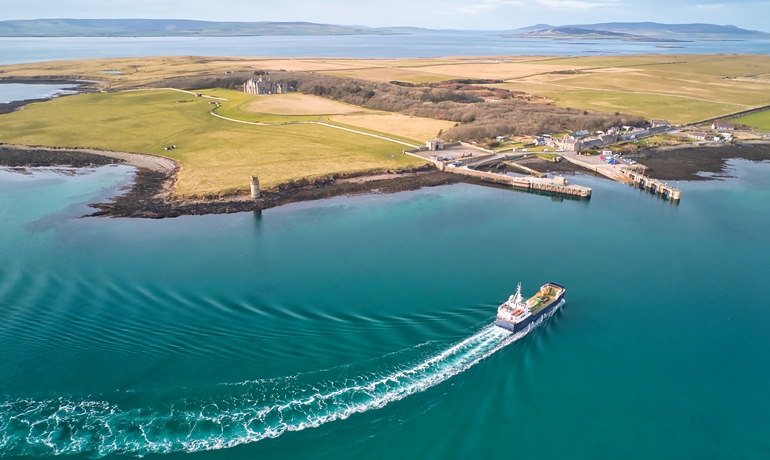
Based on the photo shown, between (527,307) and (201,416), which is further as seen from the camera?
(527,307)

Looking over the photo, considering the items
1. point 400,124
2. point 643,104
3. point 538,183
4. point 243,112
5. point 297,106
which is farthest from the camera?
point 643,104

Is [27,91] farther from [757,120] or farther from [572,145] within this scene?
[757,120]

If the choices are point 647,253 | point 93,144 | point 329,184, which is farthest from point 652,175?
point 93,144

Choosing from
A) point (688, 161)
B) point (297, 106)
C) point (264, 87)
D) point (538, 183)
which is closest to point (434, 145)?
point (538, 183)

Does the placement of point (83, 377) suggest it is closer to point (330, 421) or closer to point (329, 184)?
point (330, 421)

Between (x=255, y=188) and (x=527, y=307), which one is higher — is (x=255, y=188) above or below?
above

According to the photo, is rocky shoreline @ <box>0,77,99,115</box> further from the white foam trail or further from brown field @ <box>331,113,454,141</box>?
the white foam trail
